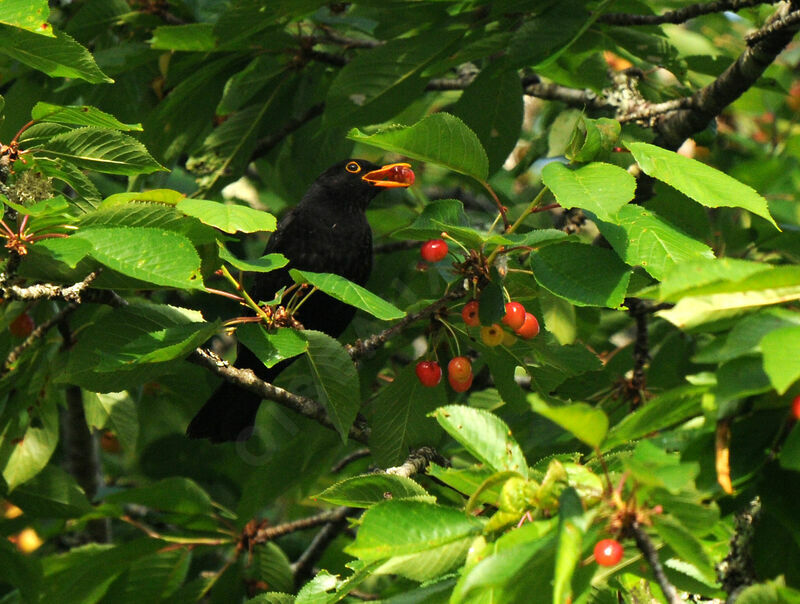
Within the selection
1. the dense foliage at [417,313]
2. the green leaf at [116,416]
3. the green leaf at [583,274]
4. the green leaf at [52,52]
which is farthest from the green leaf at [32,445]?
the green leaf at [583,274]

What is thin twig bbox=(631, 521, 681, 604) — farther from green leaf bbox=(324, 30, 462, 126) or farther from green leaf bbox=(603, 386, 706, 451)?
green leaf bbox=(324, 30, 462, 126)

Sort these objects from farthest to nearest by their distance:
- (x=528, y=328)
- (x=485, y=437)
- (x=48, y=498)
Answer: (x=48, y=498) < (x=528, y=328) < (x=485, y=437)

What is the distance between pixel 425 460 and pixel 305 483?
1241 millimetres

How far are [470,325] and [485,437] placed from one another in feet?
3.37

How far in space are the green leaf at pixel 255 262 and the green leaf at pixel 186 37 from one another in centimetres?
143

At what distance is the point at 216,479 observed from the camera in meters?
5.27

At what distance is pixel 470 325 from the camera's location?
9.00 ft

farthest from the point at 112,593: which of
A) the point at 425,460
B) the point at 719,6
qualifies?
the point at 719,6

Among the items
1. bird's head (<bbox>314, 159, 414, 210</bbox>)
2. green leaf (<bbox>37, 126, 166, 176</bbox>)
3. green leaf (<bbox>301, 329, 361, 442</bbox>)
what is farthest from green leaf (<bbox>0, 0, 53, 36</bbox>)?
bird's head (<bbox>314, 159, 414, 210</bbox>)

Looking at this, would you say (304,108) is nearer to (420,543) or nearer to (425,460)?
(425,460)

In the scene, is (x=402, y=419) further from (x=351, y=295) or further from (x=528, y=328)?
(x=351, y=295)

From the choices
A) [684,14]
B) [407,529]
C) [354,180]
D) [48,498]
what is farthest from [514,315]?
[48,498]

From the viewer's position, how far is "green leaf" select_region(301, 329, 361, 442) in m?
2.64

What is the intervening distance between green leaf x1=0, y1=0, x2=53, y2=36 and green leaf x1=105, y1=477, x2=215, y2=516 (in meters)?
1.91
